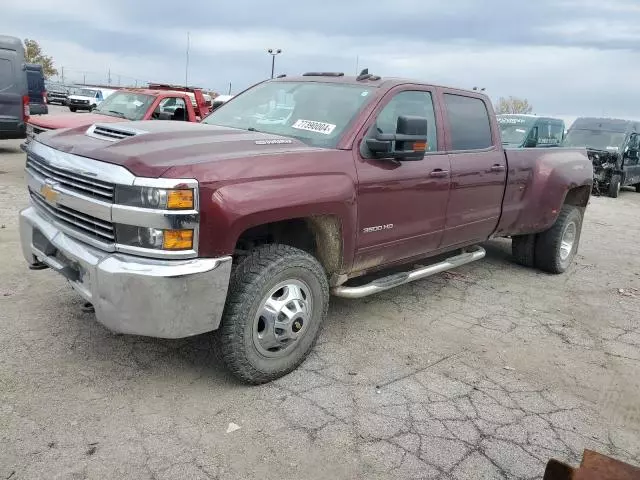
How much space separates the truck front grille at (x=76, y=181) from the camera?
2951 mm

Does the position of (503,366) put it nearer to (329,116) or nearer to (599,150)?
(329,116)

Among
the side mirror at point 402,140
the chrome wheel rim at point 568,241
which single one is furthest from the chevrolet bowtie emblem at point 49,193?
the chrome wheel rim at point 568,241

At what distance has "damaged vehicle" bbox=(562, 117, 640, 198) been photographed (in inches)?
604

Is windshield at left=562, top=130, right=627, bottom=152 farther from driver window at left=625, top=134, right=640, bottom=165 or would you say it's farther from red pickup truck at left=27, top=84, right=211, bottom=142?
red pickup truck at left=27, top=84, right=211, bottom=142

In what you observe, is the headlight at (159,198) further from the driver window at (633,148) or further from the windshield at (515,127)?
the driver window at (633,148)

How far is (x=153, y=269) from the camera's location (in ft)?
9.33

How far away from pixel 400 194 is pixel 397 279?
0.66 m

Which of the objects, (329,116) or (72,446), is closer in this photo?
(72,446)

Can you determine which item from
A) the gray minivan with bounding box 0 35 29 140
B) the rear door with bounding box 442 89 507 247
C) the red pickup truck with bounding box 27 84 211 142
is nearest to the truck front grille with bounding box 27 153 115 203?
the rear door with bounding box 442 89 507 247

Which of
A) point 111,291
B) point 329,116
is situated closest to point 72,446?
point 111,291

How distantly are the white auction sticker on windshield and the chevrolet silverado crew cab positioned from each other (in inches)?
0.6

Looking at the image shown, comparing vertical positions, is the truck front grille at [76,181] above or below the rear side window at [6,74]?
below

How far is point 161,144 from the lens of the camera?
10.5ft

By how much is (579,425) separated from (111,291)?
8.89 feet
